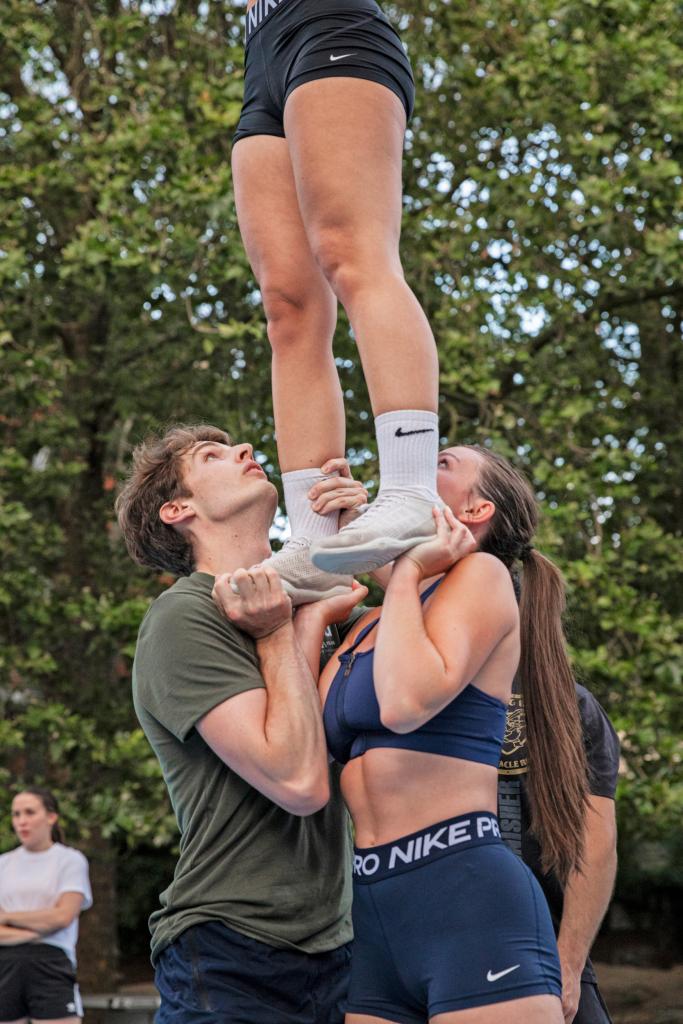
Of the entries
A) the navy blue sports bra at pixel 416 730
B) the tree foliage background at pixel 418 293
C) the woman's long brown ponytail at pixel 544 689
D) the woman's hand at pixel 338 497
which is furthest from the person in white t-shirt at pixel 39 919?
the navy blue sports bra at pixel 416 730

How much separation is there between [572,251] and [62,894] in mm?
4508

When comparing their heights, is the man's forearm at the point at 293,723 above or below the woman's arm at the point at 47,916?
above

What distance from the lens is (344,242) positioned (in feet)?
8.55

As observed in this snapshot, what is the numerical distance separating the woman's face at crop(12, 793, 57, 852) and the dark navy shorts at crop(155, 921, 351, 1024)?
14.2 feet

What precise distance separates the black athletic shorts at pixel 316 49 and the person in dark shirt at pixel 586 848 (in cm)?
144

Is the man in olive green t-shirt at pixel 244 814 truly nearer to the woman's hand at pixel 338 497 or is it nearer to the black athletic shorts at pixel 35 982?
the woman's hand at pixel 338 497

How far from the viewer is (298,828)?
8.16 ft

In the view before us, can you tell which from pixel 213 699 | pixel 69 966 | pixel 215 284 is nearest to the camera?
pixel 213 699

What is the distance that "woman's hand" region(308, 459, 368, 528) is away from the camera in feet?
9.14

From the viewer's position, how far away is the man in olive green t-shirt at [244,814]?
233cm

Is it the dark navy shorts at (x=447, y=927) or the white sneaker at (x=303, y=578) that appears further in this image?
the white sneaker at (x=303, y=578)

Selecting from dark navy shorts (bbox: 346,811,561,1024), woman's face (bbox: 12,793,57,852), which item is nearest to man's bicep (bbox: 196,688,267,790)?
dark navy shorts (bbox: 346,811,561,1024)

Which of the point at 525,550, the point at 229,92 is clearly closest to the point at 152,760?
the point at 229,92

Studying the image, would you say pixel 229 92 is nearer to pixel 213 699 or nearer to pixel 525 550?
pixel 525 550
